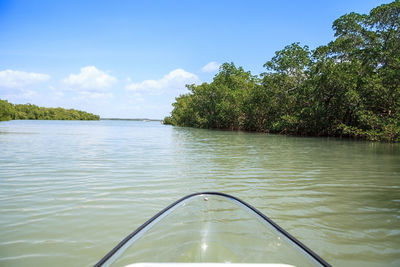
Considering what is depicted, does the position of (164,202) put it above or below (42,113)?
below

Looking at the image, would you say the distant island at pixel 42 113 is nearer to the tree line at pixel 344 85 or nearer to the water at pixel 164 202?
the tree line at pixel 344 85

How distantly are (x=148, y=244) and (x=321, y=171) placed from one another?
20.1 feet

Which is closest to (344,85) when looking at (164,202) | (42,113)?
(164,202)

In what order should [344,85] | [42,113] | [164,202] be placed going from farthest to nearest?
1. [42,113]
2. [344,85]
3. [164,202]

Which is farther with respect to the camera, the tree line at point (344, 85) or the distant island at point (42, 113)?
the distant island at point (42, 113)

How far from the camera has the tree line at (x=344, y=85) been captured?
1933 cm

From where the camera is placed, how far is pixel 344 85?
21.1 metres

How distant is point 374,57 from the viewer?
20906 millimetres

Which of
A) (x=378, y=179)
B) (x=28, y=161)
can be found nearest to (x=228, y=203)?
(x=378, y=179)

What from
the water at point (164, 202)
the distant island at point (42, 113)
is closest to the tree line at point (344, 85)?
the water at point (164, 202)

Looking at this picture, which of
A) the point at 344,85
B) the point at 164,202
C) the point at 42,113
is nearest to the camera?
the point at 164,202

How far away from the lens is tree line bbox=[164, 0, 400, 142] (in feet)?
63.4

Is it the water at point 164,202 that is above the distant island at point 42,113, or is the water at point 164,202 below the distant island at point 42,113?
below

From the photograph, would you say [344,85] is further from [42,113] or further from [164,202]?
[42,113]
